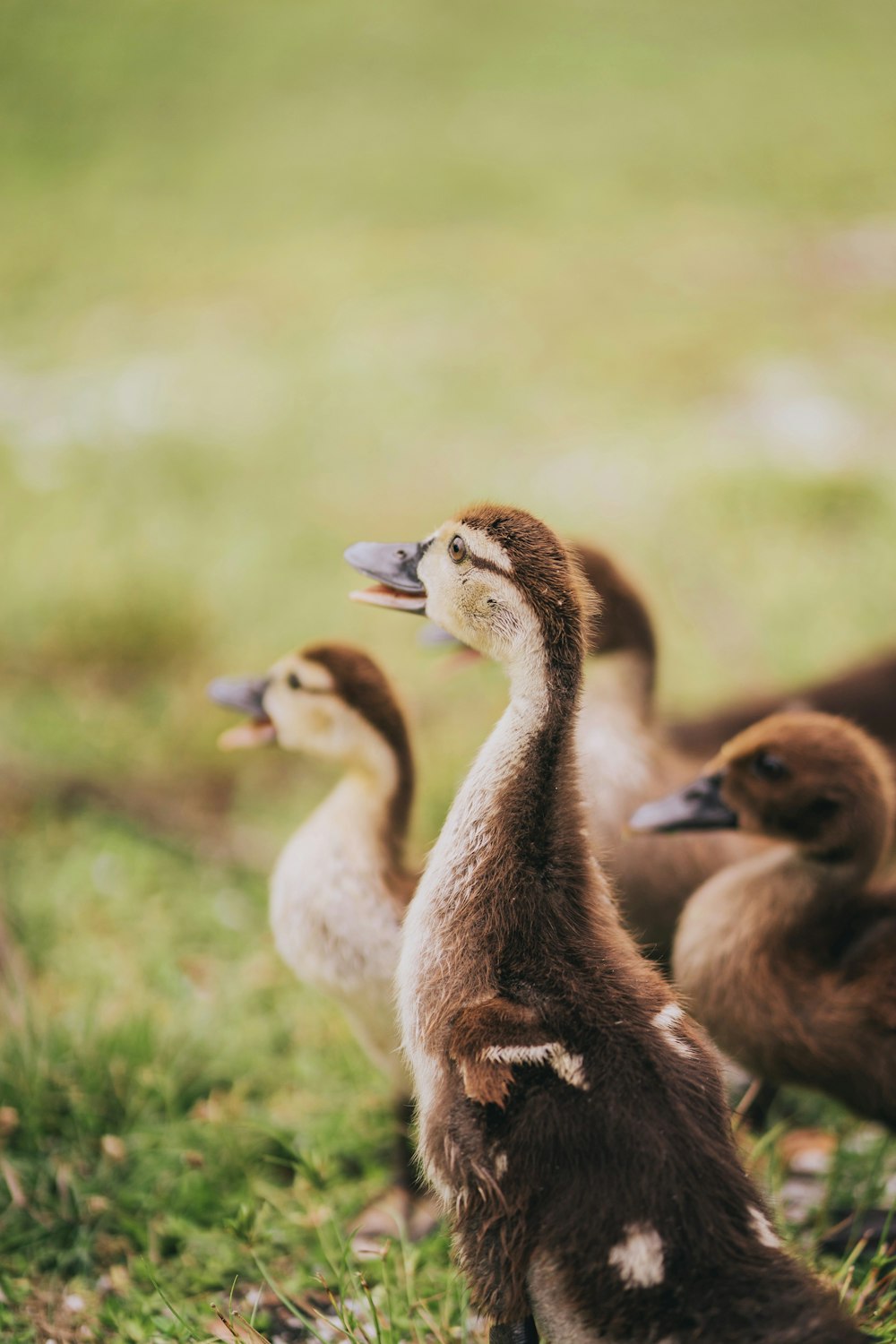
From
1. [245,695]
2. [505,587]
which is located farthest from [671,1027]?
[245,695]

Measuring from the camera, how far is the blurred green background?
281cm

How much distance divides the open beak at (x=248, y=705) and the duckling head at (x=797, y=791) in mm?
845

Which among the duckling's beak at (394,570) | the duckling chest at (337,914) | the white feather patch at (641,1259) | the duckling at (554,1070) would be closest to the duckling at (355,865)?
the duckling chest at (337,914)

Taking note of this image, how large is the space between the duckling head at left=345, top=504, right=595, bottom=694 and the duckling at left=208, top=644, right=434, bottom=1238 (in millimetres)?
459

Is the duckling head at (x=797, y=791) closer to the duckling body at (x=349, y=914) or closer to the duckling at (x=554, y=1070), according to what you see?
the duckling body at (x=349, y=914)

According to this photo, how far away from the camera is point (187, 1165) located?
2.56 m

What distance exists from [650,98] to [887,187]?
2.16 metres

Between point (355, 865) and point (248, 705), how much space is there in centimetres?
51

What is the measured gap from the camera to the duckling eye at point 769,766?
249 cm

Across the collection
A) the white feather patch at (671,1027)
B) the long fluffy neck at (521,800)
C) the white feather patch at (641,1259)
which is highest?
the long fluffy neck at (521,800)

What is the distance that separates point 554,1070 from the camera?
161 cm

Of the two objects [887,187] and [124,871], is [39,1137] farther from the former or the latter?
[887,187]

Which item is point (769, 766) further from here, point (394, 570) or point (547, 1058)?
point (547, 1058)

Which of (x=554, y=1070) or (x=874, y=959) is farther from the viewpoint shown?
Result: (x=874, y=959)
